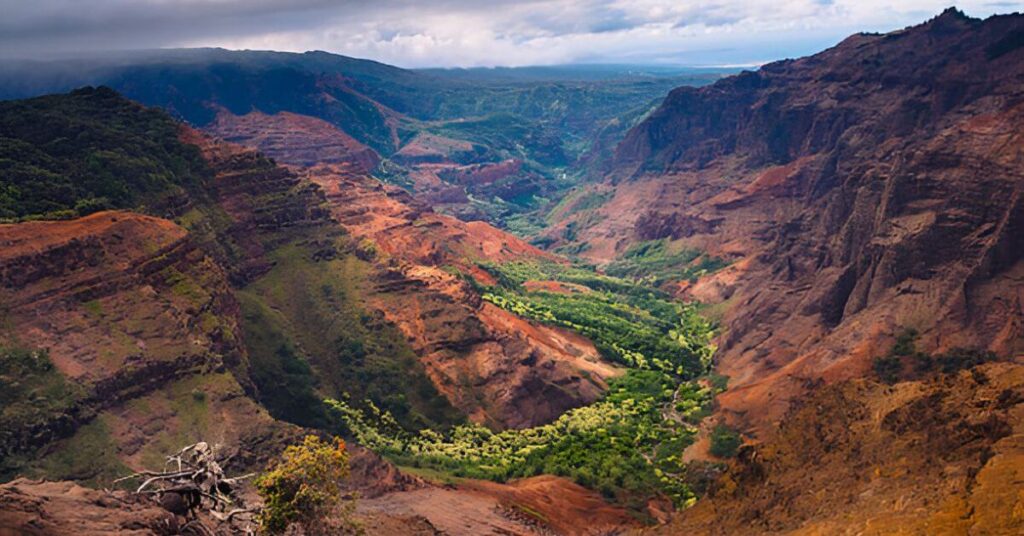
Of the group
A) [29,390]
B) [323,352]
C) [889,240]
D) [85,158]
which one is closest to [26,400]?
[29,390]

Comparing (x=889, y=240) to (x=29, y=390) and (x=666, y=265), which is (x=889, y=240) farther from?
(x=29, y=390)

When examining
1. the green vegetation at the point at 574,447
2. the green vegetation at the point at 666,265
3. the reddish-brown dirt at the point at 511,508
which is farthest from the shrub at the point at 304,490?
the green vegetation at the point at 666,265

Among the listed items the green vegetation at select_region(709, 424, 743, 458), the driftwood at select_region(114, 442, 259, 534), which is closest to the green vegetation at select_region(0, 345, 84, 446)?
the driftwood at select_region(114, 442, 259, 534)

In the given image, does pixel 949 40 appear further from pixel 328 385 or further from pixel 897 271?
pixel 328 385

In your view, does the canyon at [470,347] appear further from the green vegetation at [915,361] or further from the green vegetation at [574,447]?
the green vegetation at [574,447]

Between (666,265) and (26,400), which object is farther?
(666,265)
